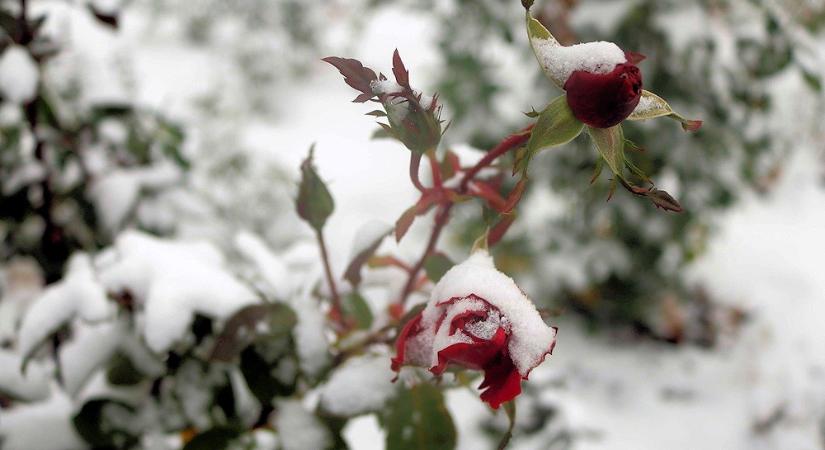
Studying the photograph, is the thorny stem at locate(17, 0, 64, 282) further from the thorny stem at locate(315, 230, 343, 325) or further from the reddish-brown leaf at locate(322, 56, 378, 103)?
the reddish-brown leaf at locate(322, 56, 378, 103)

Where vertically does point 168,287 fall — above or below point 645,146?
above

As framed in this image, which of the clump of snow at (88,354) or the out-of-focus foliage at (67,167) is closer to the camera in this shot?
the clump of snow at (88,354)

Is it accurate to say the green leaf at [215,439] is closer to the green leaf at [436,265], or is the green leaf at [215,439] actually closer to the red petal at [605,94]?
the green leaf at [436,265]

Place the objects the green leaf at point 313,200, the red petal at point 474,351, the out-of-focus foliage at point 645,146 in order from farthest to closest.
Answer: the out-of-focus foliage at point 645,146 < the green leaf at point 313,200 < the red petal at point 474,351

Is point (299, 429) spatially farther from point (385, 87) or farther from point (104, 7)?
point (104, 7)

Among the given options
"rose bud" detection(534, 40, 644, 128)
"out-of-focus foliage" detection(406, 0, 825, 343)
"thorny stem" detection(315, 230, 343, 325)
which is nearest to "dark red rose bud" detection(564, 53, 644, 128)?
"rose bud" detection(534, 40, 644, 128)

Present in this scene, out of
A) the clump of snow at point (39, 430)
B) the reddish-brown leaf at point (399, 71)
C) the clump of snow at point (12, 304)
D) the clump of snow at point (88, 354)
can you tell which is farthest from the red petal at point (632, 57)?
the clump of snow at point (12, 304)

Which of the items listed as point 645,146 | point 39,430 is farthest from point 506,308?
point 645,146
